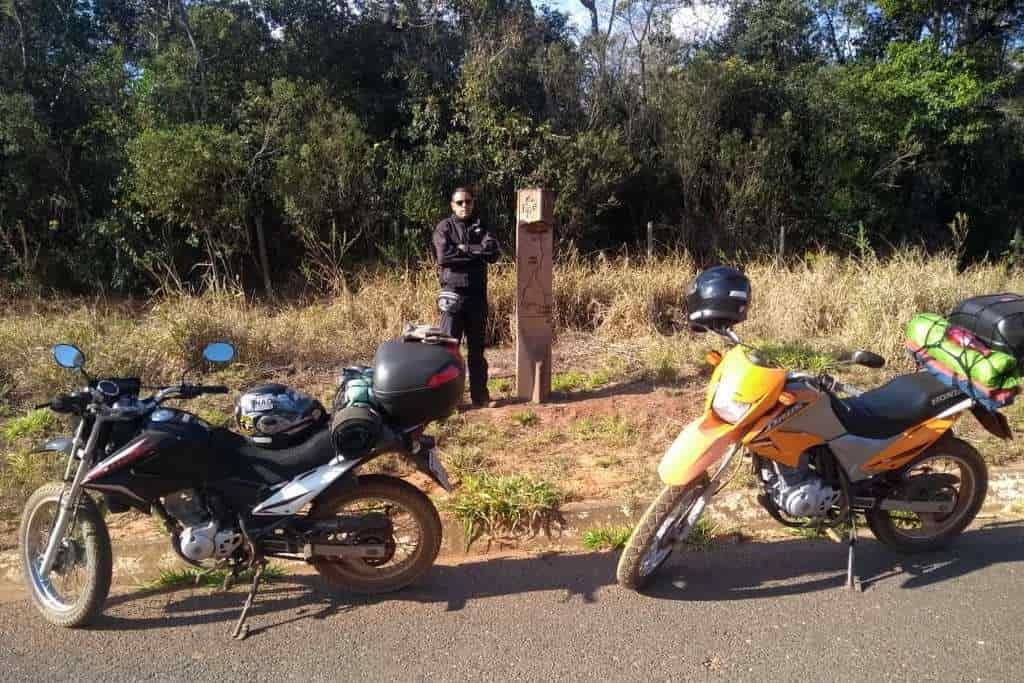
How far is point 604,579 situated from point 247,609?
156 cm

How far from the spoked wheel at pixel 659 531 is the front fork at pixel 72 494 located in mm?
2217

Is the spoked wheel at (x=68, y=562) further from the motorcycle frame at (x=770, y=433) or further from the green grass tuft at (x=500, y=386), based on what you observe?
the green grass tuft at (x=500, y=386)

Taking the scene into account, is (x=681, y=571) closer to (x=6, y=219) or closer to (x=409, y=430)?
(x=409, y=430)

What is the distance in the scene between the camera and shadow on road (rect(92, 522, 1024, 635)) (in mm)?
3307

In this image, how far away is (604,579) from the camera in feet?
11.7

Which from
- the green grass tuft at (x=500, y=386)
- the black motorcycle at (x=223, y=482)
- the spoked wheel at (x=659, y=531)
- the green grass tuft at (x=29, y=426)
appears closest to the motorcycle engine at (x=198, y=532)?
the black motorcycle at (x=223, y=482)

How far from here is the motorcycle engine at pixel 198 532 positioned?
10.2ft

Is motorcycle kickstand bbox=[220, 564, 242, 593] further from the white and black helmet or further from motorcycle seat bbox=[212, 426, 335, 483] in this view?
the white and black helmet

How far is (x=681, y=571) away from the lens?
3.63m

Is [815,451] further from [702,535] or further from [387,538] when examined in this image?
[387,538]

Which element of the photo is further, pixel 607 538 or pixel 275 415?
pixel 607 538

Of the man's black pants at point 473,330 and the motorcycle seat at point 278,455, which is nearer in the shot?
the motorcycle seat at point 278,455

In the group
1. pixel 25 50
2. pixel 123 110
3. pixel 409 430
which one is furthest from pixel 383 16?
pixel 409 430

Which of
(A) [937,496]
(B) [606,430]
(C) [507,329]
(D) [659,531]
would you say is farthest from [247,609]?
(C) [507,329]
